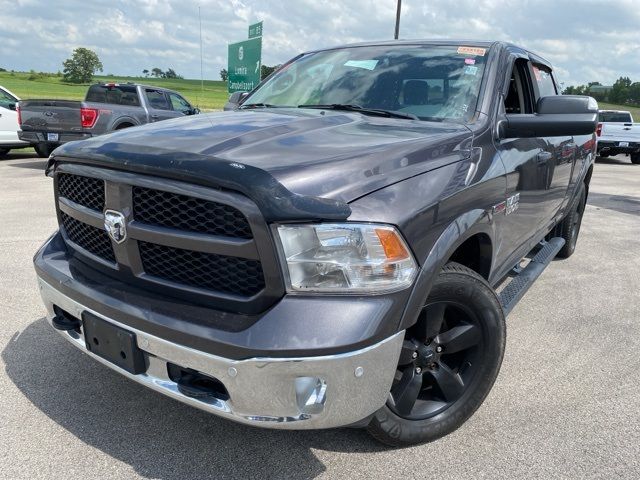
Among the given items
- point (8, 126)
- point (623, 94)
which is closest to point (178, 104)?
point (8, 126)

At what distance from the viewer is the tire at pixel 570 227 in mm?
5418

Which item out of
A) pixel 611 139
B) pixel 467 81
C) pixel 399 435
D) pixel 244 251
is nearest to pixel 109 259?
pixel 244 251

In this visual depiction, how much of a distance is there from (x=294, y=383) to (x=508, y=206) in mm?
1716

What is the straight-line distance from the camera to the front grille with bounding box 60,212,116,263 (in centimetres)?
233

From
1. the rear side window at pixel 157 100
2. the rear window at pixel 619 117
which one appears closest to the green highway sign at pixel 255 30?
the rear side window at pixel 157 100

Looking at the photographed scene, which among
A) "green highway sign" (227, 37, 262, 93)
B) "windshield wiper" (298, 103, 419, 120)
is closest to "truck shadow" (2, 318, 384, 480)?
"windshield wiper" (298, 103, 419, 120)

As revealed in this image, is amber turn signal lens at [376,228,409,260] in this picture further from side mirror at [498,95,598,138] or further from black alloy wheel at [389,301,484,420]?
side mirror at [498,95,598,138]

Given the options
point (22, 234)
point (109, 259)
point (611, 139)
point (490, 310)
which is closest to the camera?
point (109, 259)

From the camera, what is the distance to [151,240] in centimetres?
204

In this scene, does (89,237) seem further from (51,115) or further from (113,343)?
(51,115)

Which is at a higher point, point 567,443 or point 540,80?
point 540,80

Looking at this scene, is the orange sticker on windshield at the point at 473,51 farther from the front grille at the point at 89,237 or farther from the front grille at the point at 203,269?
the front grille at the point at 89,237

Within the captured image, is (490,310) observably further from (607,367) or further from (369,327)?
(607,367)

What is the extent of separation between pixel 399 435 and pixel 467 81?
192 cm
